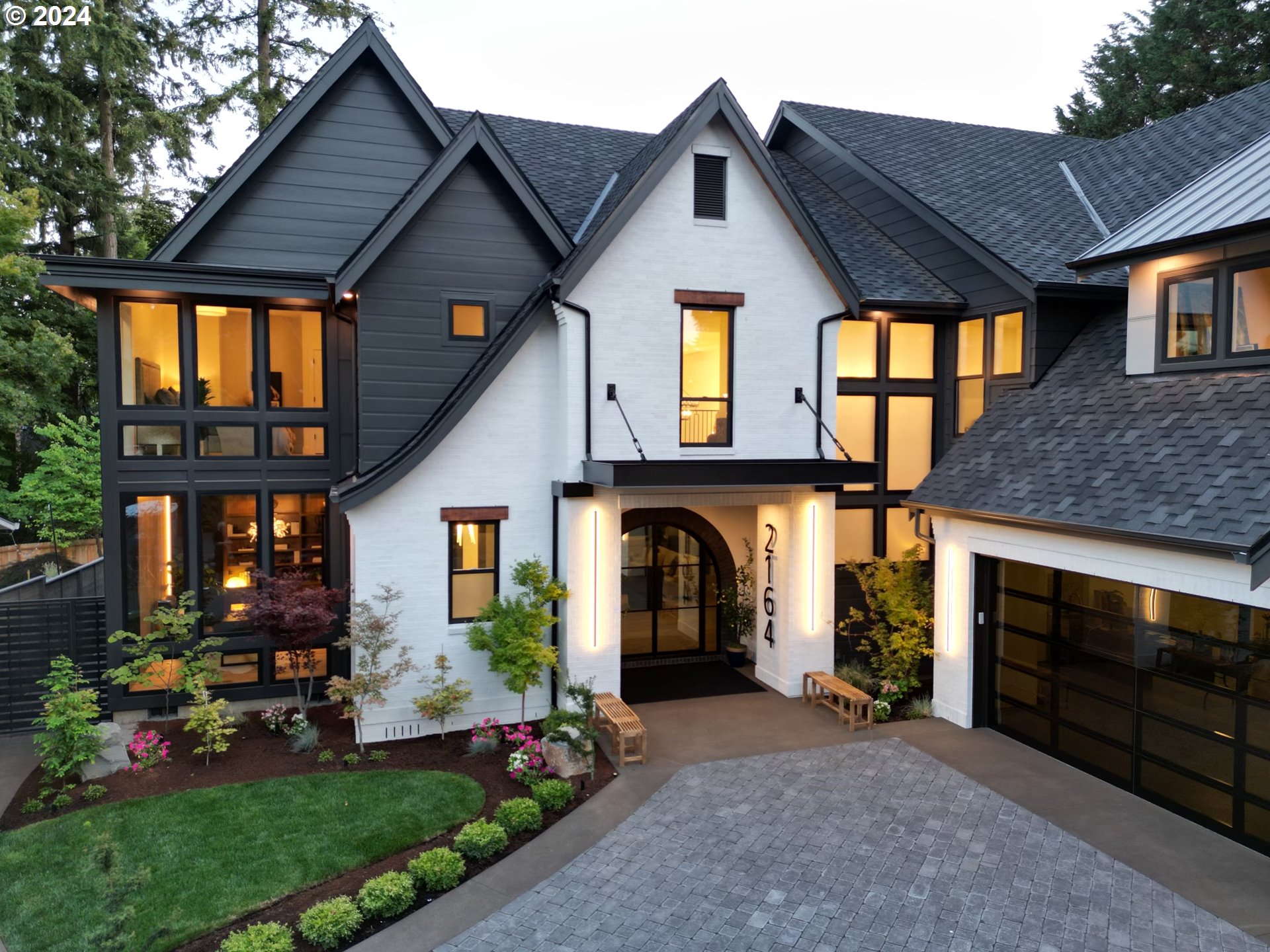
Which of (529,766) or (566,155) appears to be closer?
(529,766)

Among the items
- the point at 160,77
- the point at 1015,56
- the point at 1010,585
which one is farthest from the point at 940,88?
the point at 1010,585

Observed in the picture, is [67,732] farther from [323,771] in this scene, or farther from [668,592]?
[668,592]

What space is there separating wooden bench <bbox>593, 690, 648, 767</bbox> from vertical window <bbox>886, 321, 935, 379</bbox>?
823cm

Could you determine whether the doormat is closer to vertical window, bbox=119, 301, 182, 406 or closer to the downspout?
the downspout

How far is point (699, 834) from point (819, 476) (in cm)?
566

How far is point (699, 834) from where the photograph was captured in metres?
9.34

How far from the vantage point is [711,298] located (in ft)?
43.1

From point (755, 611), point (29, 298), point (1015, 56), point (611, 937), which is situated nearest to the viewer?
point (611, 937)

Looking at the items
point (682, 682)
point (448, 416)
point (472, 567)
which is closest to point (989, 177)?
point (682, 682)

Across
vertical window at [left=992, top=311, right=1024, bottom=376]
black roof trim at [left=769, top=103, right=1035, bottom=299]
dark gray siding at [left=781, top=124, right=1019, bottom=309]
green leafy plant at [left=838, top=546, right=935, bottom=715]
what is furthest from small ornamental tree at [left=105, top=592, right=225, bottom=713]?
dark gray siding at [left=781, top=124, right=1019, bottom=309]

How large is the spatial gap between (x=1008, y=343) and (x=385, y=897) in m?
12.9

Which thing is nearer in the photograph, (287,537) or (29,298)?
(287,537)

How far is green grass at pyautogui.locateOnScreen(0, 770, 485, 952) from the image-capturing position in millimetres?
7844

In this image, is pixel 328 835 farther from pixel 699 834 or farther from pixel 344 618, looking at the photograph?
pixel 344 618
